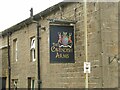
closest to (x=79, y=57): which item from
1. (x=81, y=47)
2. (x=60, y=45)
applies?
(x=81, y=47)

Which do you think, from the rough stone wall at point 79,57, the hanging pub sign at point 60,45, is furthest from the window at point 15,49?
the hanging pub sign at point 60,45

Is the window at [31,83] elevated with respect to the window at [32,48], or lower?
lower

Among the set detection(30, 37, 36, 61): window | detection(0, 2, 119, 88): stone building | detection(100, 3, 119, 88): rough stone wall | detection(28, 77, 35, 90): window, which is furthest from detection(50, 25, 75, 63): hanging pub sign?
detection(28, 77, 35, 90): window

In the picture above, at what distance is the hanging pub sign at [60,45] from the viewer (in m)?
18.0

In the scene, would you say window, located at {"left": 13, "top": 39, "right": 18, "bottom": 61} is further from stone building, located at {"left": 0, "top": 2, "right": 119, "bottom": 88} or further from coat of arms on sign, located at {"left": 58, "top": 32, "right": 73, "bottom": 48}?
coat of arms on sign, located at {"left": 58, "top": 32, "right": 73, "bottom": 48}

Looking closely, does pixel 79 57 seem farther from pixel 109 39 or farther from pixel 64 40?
pixel 109 39

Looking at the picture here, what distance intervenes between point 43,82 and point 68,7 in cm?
514

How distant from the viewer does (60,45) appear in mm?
18125

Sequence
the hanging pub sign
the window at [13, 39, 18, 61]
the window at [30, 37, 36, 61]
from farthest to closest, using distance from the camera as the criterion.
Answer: the window at [13, 39, 18, 61]
the window at [30, 37, 36, 61]
the hanging pub sign

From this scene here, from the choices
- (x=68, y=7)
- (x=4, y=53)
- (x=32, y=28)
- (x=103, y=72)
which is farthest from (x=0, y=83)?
(x=103, y=72)

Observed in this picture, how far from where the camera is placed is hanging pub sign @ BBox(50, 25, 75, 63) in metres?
18.0

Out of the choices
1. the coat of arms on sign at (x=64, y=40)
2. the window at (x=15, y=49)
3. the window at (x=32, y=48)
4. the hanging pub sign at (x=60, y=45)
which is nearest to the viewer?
the hanging pub sign at (x=60, y=45)

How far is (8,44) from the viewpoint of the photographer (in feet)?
100

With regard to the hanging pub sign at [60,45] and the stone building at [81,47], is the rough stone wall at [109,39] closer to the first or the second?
the stone building at [81,47]
